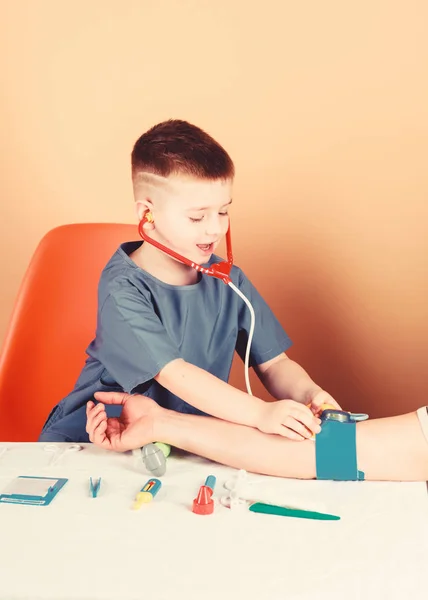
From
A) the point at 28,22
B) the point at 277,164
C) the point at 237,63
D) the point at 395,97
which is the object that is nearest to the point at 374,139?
the point at 395,97

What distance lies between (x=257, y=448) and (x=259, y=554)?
9.8 inches

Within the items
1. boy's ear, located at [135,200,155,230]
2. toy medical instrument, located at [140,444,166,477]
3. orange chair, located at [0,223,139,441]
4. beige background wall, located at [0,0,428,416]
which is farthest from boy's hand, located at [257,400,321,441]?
beige background wall, located at [0,0,428,416]

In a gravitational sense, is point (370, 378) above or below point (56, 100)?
below

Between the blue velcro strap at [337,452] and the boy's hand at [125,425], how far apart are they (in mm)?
255

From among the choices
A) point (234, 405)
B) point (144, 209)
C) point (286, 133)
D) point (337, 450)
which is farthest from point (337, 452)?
point (286, 133)

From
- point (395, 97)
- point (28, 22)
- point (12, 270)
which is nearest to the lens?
point (395, 97)

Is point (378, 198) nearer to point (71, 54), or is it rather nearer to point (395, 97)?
point (395, 97)

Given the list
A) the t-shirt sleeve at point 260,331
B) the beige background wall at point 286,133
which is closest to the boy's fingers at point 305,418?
the t-shirt sleeve at point 260,331

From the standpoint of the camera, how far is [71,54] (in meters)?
1.96

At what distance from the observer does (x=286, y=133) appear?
72.2 inches

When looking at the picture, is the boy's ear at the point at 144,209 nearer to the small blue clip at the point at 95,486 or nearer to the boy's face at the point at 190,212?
the boy's face at the point at 190,212

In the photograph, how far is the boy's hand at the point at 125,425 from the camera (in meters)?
1.07

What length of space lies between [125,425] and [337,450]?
0.35 meters

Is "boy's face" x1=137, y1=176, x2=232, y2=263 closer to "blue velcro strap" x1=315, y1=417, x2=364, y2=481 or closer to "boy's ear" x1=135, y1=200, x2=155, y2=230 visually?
"boy's ear" x1=135, y1=200, x2=155, y2=230
